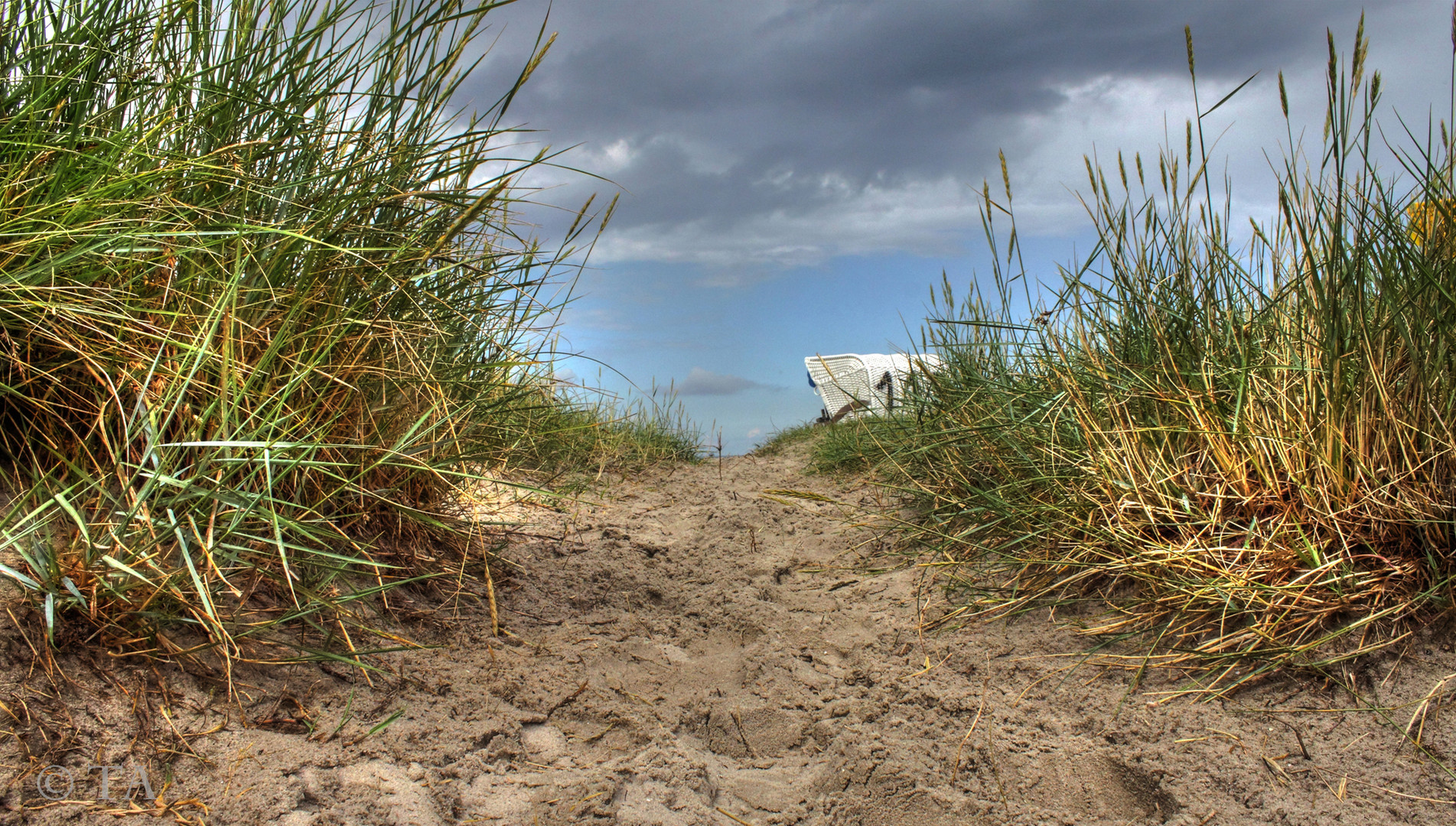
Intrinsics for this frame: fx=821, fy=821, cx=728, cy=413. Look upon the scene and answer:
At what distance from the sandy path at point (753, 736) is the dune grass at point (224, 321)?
0.63ft

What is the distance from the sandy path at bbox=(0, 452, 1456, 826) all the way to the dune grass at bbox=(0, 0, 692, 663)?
7.5 inches

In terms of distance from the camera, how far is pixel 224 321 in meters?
1.65

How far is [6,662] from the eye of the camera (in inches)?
51.4

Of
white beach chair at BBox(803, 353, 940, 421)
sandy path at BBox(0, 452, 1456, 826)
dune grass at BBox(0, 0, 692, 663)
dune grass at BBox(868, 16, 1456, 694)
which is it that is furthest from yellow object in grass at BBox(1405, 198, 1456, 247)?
white beach chair at BBox(803, 353, 940, 421)

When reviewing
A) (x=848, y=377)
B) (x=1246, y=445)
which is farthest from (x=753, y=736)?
(x=848, y=377)

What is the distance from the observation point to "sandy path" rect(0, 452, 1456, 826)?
53.0 inches

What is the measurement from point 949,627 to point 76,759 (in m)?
1.81

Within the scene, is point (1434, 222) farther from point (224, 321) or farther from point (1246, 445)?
point (224, 321)

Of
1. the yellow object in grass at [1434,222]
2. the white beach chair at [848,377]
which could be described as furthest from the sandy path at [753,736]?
the white beach chair at [848,377]

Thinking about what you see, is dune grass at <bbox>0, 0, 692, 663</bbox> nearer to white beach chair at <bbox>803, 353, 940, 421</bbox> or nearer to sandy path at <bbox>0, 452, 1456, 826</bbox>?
sandy path at <bbox>0, 452, 1456, 826</bbox>

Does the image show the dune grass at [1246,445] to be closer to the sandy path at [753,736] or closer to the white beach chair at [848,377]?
the sandy path at [753,736]

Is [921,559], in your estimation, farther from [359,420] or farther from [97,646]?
[97,646]

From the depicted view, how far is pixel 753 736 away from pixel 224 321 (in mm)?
1394

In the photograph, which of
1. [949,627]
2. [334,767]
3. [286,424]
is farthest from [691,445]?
[334,767]
